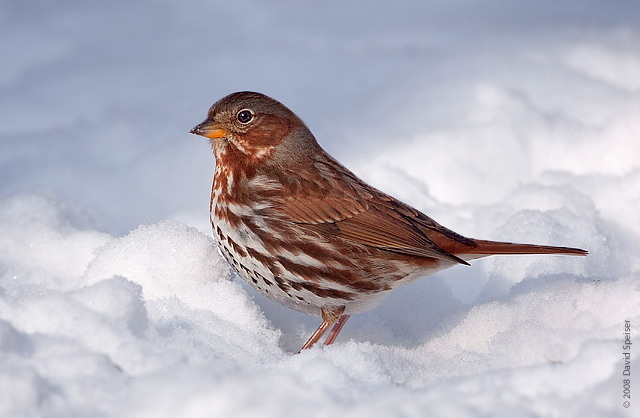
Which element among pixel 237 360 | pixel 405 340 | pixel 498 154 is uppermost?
pixel 498 154

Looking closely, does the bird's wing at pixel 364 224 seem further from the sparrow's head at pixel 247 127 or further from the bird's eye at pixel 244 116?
the bird's eye at pixel 244 116

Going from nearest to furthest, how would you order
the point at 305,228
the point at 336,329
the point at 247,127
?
the point at 305,228 → the point at 247,127 → the point at 336,329

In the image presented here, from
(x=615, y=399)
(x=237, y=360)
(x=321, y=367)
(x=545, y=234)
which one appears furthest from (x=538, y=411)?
(x=545, y=234)

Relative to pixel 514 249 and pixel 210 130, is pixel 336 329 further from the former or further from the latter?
pixel 210 130

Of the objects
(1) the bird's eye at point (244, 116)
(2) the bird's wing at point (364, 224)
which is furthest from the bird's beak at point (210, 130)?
(2) the bird's wing at point (364, 224)

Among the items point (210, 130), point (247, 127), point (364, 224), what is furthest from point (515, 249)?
point (210, 130)

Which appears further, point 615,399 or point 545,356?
point 545,356

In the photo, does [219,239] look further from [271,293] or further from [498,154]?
[498,154]
